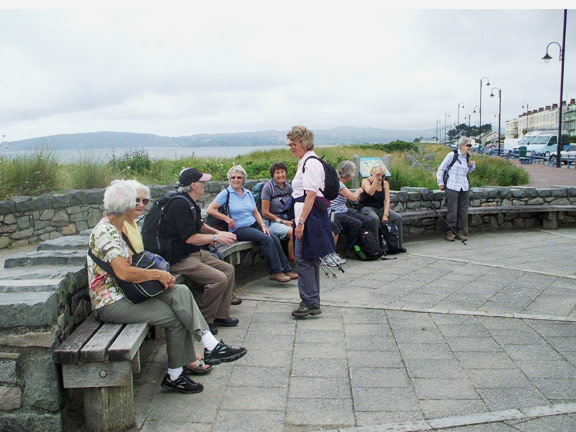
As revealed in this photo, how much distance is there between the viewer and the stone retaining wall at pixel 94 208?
9.74 meters

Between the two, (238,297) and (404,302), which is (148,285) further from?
(404,302)

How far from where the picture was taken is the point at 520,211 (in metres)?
11.2

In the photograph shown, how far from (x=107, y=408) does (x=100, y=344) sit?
14.7 inches

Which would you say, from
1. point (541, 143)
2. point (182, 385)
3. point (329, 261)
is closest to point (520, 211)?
point (329, 261)

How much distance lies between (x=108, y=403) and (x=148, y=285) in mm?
778

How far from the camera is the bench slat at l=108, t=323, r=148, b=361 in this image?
129 inches

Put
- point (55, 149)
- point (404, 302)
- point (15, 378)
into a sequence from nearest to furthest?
point (15, 378)
point (404, 302)
point (55, 149)

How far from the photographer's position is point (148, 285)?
12.5ft

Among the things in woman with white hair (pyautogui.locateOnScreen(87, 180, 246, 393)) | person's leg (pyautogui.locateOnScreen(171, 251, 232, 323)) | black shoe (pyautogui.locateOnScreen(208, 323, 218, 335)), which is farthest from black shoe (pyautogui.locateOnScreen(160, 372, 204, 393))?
person's leg (pyautogui.locateOnScreen(171, 251, 232, 323))

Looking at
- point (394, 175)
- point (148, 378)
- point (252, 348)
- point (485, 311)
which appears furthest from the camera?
point (394, 175)

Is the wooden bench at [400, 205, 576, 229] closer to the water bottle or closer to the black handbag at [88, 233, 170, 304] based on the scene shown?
the water bottle

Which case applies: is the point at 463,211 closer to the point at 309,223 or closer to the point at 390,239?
the point at 390,239

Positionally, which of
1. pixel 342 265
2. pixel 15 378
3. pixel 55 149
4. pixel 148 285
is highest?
pixel 55 149

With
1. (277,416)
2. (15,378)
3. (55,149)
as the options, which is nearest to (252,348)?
(277,416)
